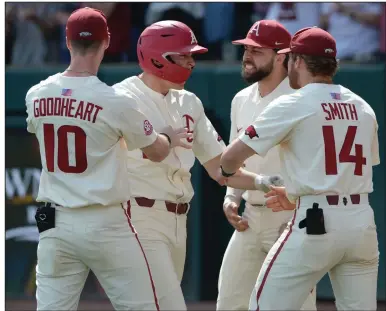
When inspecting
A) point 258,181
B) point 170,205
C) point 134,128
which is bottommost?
point 170,205

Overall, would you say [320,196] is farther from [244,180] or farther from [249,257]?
[249,257]

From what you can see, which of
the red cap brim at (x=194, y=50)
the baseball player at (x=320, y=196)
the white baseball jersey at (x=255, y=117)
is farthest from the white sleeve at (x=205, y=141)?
the baseball player at (x=320, y=196)

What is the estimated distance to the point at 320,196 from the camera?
5305mm

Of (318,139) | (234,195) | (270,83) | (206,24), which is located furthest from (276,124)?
(206,24)

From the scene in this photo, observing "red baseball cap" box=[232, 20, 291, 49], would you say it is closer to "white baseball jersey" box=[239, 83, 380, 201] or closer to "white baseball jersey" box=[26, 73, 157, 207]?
"white baseball jersey" box=[239, 83, 380, 201]

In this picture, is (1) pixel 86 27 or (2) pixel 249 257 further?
(2) pixel 249 257

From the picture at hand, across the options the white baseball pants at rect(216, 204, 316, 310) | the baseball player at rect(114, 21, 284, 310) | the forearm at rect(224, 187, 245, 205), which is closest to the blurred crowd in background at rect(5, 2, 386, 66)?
the forearm at rect(224, 187, 245, 205)

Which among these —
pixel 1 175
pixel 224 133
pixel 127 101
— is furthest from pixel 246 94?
pixel 1 175

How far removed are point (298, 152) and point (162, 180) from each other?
3.27 ft

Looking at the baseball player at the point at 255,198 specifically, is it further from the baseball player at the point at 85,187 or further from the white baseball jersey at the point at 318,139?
the baseball player at the point at 85,187

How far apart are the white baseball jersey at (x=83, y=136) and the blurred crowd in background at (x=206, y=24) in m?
4.37

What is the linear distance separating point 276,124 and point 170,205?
1.02 m

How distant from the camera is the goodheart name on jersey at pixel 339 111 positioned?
210 inches

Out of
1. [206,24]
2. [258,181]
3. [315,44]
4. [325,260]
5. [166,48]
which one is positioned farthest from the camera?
[206,24]
